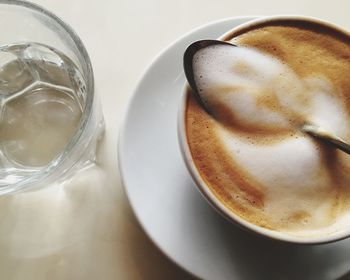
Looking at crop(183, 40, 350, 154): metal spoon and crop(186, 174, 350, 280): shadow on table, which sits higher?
crop(183, 40, 350, 154): metal spoon

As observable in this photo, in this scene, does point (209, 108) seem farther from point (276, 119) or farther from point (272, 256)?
point (272, 256)

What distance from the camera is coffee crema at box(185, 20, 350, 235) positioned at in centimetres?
90

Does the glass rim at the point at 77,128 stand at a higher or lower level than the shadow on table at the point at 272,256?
higher

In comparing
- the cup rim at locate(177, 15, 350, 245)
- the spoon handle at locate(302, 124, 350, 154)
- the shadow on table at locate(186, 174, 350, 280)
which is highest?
the spoon handle at locate(302, 124, 350, 154)

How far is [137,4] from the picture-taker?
3.88 ft

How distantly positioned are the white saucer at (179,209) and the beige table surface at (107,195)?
10 centimetres

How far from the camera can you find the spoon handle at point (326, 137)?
0.89 meters

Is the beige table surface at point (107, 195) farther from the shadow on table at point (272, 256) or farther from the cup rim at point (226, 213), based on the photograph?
the cup rim at point (226, 213)

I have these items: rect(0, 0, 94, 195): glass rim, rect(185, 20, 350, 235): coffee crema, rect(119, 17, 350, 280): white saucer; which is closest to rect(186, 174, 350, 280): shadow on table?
rect(119, 17, 350, 280): white saucer

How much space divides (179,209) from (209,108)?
0.21m

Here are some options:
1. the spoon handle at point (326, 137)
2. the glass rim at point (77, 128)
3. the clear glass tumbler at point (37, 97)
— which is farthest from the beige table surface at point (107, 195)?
the spoon handle at point (326, 137)

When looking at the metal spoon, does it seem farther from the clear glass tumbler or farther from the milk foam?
the clear glass tumbler

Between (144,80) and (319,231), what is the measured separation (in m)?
0.43

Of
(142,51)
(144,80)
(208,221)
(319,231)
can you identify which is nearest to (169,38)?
(142,51)
